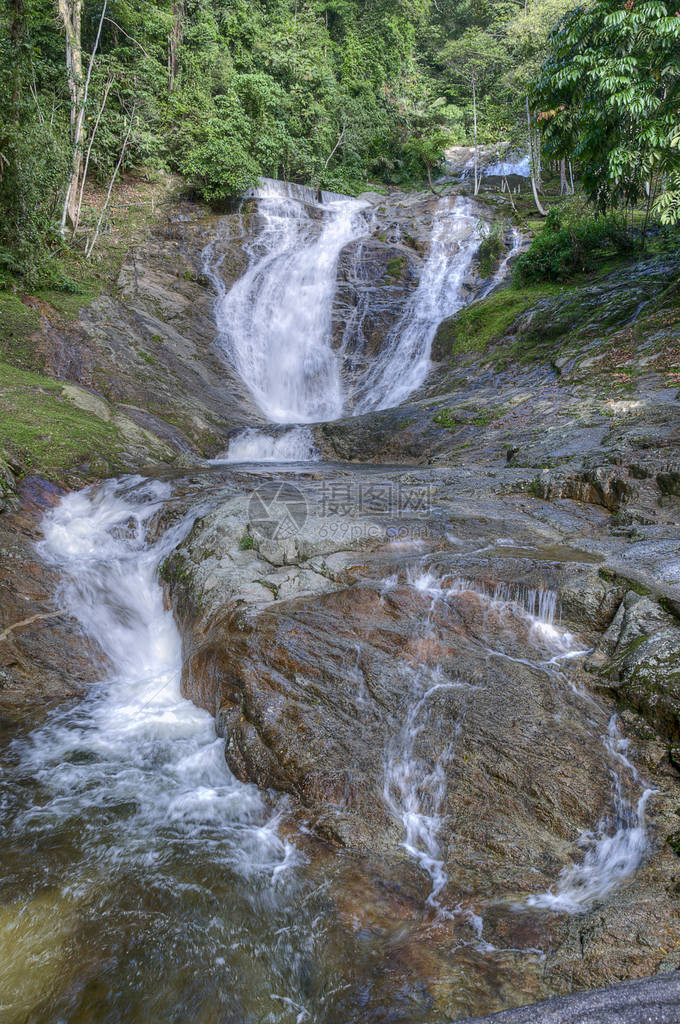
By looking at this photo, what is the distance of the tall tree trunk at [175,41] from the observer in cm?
1858

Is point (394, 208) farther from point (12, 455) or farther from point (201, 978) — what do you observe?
point (201, 978)

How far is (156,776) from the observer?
14.0ft

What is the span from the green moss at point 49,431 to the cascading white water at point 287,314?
531cm

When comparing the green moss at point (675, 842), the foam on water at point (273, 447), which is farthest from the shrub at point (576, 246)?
the green moss at point (675, 842)

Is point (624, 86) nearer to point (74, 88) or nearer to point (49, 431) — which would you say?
point (49, 431)

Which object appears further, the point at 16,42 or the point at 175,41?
the point at 175,41

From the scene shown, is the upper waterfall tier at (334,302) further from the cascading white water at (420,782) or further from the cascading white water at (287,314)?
the cascading white water at (420,782)

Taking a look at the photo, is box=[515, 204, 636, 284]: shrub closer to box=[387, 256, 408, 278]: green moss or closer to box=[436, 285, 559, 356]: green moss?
box=[436, 285, 559, 356]: green moss

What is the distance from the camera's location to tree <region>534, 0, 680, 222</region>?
7363mm

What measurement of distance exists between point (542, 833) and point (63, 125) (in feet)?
63.8

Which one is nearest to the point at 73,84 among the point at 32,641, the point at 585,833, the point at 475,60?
the point at 32,641

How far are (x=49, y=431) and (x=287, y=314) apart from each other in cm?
979

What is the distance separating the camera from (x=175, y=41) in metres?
19.1

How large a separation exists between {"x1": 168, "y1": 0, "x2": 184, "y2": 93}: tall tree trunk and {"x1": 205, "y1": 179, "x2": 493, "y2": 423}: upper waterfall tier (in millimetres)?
4808
